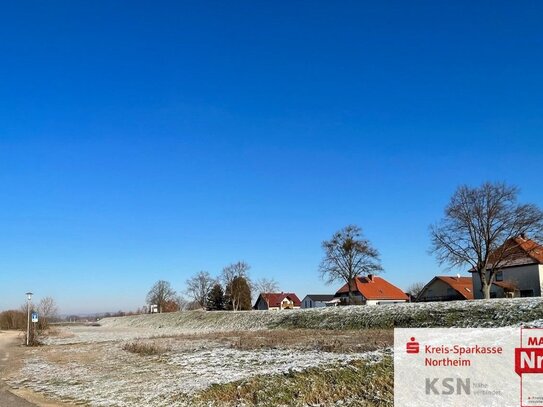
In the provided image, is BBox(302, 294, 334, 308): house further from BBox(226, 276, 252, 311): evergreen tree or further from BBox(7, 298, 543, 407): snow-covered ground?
BBox(7, 298, 543, 407): snow-covered ground

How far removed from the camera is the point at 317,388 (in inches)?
462

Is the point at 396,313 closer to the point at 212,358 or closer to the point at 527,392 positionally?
the point at 212,358

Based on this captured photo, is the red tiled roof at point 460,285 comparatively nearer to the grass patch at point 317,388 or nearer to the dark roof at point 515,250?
the dark roof at point 515,250

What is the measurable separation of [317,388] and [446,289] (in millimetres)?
76722

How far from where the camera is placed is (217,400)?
1218 cm

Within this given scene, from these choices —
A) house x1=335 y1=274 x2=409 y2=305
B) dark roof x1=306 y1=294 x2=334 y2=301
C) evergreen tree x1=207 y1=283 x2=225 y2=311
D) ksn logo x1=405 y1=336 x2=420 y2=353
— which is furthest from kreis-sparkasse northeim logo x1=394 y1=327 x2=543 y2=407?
dark roof x1=306 y1=294 x2=334 y2=301

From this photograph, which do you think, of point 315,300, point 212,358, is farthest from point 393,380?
point 315,300

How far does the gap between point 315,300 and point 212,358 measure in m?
104

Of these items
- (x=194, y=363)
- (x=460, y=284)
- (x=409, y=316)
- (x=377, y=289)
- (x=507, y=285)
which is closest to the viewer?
(x=194, y=363)

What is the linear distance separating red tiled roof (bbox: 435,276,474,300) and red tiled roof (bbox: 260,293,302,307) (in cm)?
5290

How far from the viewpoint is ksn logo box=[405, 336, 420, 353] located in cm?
1294

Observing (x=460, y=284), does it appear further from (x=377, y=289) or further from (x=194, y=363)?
(x=194, y=363)

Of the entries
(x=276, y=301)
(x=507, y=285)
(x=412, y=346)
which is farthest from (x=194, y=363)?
(x=276, y=301)

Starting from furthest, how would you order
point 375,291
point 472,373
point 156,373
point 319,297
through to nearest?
1. point 319,297
2. point 375,291
3. point 156,373
4. point 472,373
